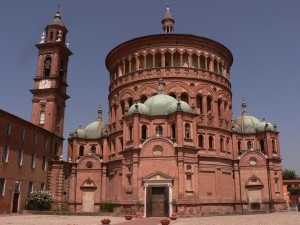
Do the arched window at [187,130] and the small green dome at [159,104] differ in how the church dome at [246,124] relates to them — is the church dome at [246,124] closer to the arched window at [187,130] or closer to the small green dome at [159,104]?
the arched window at [187,130]

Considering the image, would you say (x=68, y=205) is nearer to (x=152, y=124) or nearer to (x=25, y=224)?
(x=152, y=124)

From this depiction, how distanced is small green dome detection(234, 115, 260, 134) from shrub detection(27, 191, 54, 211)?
2594 cm

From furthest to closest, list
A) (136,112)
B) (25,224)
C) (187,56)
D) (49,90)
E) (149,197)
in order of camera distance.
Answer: (49,90) → (187,56) → (136,112) → (149,197) → (25,224)

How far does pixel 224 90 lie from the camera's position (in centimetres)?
4666

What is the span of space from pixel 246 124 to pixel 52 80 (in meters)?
27.9

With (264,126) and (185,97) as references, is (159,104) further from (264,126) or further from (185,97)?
(264,126)

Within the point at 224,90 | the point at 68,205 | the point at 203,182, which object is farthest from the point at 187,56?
the point at 68,205

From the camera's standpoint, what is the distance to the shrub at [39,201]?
3919 cm

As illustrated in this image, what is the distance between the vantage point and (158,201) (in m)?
34.8

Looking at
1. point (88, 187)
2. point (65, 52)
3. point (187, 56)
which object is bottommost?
point (88, 187)

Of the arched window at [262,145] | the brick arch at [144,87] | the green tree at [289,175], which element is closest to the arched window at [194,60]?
the brick arch at [144,87]

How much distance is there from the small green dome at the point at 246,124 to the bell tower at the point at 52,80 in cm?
2507

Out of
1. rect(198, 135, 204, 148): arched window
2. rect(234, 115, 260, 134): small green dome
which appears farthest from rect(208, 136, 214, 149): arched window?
rect(234, 115, 260, 134): small green dome

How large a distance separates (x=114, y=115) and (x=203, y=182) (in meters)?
15.6
